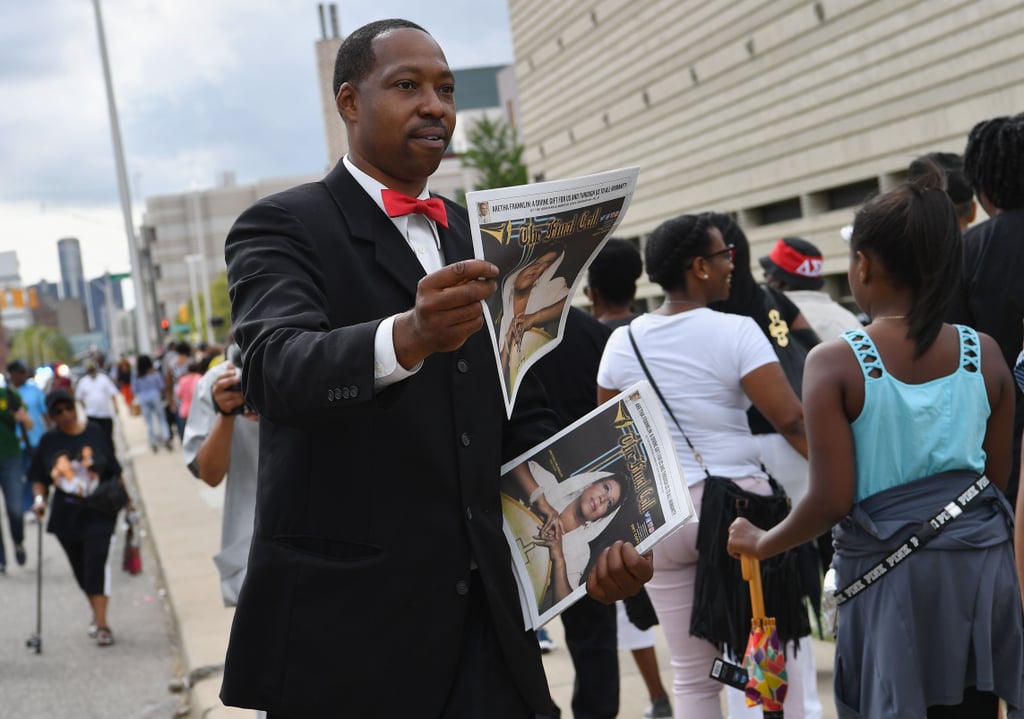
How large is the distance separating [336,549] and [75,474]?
7.21 m

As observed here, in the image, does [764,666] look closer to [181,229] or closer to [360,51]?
[360,51]

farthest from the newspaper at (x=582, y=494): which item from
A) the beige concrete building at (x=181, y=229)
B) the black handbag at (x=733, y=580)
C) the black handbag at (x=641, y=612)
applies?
the beige concrete building at (x=181, y=229)

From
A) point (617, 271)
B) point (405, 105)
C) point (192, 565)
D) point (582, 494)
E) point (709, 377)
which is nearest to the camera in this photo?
point (405, 105)

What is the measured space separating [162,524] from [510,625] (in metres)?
11.4

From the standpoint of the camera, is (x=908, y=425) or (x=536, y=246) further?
(x=908, y=425)

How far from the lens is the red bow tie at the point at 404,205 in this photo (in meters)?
2.37

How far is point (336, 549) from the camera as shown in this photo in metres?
2.24

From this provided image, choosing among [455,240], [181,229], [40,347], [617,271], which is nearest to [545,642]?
[617,271]

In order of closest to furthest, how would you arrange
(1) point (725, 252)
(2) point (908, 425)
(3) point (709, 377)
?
(2) point (908, 425)
(3) point (709, 377)
(1) point (725, 252)

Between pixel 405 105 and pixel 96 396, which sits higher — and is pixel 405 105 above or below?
above

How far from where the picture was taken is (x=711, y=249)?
433 centimetres

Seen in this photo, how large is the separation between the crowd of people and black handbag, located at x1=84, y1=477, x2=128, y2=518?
4648 mm

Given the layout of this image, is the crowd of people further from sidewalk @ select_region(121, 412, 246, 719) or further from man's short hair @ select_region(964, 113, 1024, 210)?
sidewalk @ select_region(121, 412, 246, 719)

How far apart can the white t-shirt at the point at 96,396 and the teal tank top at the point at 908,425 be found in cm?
1570
